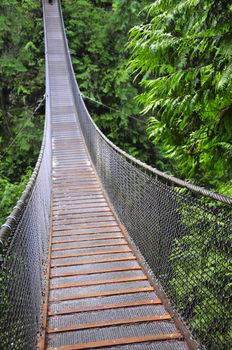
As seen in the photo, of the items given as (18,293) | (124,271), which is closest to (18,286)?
(18,293)

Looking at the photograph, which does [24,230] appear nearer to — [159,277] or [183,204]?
[183,204]

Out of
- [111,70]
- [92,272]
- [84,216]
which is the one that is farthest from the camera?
[111,70]

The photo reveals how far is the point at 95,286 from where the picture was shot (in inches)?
101

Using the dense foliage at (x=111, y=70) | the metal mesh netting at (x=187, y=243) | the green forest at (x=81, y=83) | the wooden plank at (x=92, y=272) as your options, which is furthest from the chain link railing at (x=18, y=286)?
the dense foliage at (x=111, y=70)

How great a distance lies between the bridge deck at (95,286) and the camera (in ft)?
6.57

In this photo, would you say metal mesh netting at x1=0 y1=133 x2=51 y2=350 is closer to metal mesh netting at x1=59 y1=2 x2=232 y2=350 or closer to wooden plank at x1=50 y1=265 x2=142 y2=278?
wooden plank at x1=50 y1=265 x2=142 y2=278

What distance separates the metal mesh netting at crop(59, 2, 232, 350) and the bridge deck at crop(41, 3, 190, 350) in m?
0.16

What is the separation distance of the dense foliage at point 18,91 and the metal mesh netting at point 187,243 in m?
6.13

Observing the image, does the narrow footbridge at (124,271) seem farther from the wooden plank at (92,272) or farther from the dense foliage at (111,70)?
the dense foliage at (111,70)

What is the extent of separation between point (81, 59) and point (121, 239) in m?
8.95

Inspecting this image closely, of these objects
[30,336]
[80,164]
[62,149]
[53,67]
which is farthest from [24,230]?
[53,67]

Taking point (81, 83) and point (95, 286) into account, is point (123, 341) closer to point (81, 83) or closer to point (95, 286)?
point (95, 286)

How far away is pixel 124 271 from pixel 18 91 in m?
8.28

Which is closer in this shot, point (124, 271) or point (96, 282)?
point (96, 282)
